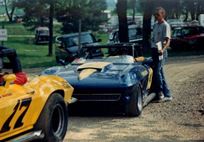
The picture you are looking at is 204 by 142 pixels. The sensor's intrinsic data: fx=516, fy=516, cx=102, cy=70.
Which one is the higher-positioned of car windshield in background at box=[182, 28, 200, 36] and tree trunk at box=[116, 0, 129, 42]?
tree trunk at box=[116, 0, 129, 42]

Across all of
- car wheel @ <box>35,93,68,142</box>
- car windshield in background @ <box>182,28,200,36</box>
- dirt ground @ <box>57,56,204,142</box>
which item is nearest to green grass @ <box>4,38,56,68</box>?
car windshield in background @ <box>182,28,200,36</box>

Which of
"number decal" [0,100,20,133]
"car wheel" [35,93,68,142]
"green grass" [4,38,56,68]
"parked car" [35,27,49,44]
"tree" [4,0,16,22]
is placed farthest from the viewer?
"parked car" [35,27,49,44]

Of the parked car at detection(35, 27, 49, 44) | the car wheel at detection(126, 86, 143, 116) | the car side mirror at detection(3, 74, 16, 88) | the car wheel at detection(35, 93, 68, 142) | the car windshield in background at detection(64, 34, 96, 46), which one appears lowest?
the parked car at detection(35, 27, 49, 44)

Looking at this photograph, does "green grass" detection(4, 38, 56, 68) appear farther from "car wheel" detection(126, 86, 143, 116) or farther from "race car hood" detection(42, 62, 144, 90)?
"car wheel" detection(126, 86, 143, 116)

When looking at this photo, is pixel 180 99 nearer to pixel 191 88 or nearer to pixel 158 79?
pixel 158 79

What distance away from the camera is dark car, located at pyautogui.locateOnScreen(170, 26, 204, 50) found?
30.4 meters

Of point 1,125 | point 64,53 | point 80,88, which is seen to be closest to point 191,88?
point 80,88

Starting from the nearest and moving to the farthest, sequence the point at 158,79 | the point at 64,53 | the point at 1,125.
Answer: the point at 1,125
the point at 158,79
the point at 64,53

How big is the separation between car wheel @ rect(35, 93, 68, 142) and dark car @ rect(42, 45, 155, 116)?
1.66 metres

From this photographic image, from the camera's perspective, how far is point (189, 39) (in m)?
30.7

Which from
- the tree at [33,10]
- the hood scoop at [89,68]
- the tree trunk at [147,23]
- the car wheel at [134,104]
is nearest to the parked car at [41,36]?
the tree at [33,10]

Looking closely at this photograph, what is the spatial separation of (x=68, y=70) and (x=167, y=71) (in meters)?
8.31

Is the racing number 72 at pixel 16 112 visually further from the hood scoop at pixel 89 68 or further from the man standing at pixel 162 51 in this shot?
the man standing at pixel 162 51

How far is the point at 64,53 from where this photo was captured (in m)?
25.1
